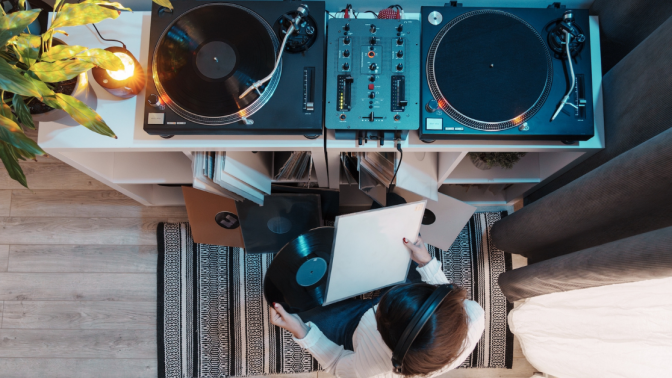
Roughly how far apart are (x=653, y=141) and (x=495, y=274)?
105cm

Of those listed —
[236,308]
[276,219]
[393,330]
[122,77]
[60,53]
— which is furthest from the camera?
[236,308]

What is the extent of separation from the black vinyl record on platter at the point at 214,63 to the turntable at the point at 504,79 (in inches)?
17.4

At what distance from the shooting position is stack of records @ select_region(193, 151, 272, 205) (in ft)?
4.20

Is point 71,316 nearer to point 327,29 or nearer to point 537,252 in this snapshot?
point 327,29

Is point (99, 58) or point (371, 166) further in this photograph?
point (371, 166)

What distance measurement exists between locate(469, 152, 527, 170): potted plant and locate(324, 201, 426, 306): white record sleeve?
1.13 feet

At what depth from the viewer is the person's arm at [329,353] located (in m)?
1.23

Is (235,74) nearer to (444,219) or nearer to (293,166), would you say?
(293,166)

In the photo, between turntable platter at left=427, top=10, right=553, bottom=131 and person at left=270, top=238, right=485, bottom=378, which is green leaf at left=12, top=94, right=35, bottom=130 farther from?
turntable platter at left=427, top=10, right=553, bottom=131

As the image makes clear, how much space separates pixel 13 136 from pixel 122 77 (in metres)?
0.32

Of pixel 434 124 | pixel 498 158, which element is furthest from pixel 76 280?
pixel 498 158

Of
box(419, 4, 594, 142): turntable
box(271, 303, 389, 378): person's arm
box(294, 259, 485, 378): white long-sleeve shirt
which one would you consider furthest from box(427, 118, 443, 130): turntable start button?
box(271, 303, 389, 378): person's arm

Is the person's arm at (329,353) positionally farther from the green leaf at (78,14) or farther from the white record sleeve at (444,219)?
the green leaf at (78,14)

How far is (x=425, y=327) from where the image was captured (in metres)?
0.99
